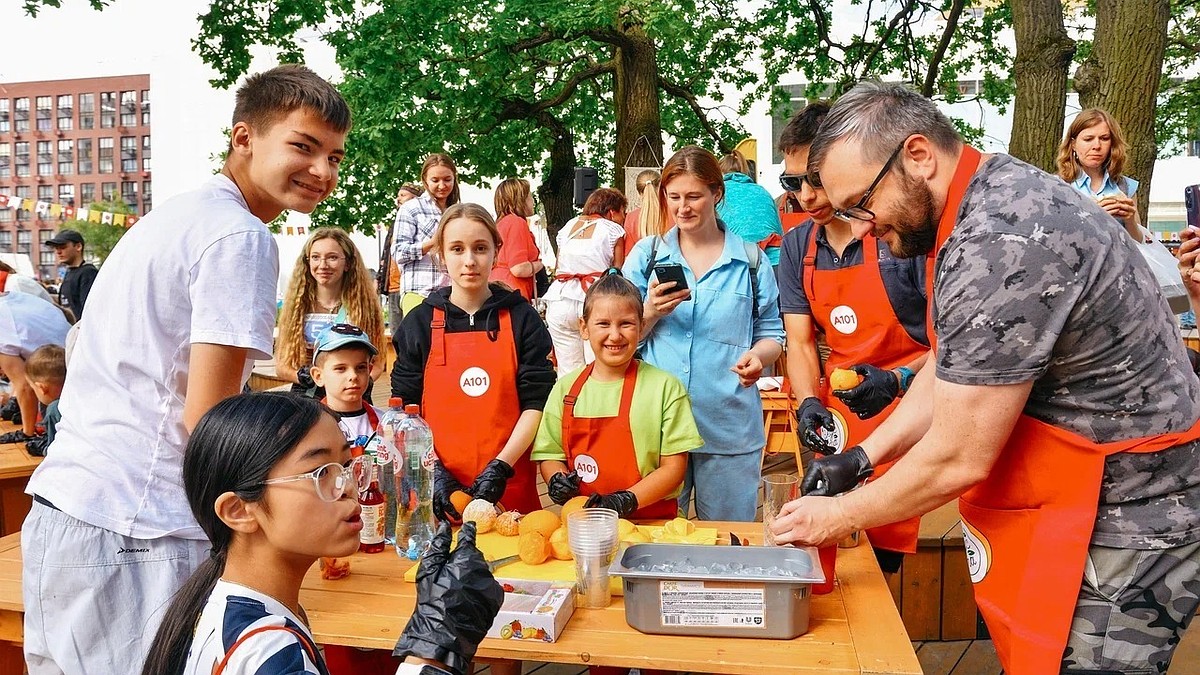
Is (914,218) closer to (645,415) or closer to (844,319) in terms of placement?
(844,319)

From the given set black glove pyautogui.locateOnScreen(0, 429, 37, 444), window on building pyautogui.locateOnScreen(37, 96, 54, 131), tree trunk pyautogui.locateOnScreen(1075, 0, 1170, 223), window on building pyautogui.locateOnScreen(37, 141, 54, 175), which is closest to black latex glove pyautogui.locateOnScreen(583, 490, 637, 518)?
black glove pyautogui.locateOnScreen(0, 429, 37, 444)

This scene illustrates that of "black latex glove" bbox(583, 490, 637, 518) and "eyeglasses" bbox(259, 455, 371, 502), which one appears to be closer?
"eyeglasses" bbox(259, 455, 371, 502)

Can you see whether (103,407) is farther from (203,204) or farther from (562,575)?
(562,575)

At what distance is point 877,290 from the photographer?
2916mm

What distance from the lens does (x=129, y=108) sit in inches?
3150

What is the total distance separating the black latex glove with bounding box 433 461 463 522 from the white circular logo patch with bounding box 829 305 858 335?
136cm

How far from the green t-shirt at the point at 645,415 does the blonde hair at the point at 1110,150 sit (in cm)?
297

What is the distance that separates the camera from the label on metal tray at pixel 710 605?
190 centimetres

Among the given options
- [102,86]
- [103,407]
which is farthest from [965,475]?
[102,86]

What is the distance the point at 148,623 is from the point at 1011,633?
1.69 metres

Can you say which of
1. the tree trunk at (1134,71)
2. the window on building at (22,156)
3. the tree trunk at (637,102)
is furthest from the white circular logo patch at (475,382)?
the window on building at (22,156)

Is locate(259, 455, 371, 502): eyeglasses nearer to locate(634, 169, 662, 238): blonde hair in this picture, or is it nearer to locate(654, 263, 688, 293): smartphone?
locate(654, 263, 688, 293): smartphone

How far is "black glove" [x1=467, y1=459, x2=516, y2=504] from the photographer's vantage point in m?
2.79

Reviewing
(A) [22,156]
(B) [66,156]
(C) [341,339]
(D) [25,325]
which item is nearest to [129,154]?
(B) [66,156]
